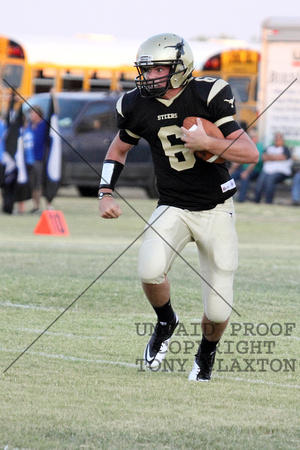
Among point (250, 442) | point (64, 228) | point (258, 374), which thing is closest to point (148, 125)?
point (258, 374)

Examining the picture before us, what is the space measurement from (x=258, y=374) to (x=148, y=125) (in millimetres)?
1623

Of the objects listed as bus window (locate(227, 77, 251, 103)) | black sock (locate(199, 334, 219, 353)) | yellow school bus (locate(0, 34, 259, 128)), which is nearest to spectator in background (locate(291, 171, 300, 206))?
yellow school bus (locate(0, 34, 259, 128))

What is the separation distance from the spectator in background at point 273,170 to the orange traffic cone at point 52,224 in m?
8.70

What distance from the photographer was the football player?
5992mm

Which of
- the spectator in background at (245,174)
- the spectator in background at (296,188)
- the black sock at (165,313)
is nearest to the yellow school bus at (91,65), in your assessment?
the spectator in background at (245,174)

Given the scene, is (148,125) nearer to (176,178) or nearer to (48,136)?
(176,178)

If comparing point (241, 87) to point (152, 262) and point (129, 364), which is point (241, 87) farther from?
point (152, 262)

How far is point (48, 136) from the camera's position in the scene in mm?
19703

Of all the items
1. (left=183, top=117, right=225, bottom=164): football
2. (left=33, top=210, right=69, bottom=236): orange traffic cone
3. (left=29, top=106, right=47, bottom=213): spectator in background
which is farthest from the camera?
(left=29, top=106, right=47, bottom=213): spectator in background

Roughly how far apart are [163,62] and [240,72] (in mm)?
22169

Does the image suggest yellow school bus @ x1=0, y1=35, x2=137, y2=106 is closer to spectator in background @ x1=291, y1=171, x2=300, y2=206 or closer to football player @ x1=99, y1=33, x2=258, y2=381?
spectator in background @ x1=291, y1=171, x2=300, y2=206

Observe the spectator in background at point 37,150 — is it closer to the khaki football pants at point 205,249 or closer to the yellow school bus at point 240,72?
the yellow school bus at point 240,72

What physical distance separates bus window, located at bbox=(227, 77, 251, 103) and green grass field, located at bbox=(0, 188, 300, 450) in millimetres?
15908

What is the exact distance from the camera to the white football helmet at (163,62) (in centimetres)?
600
